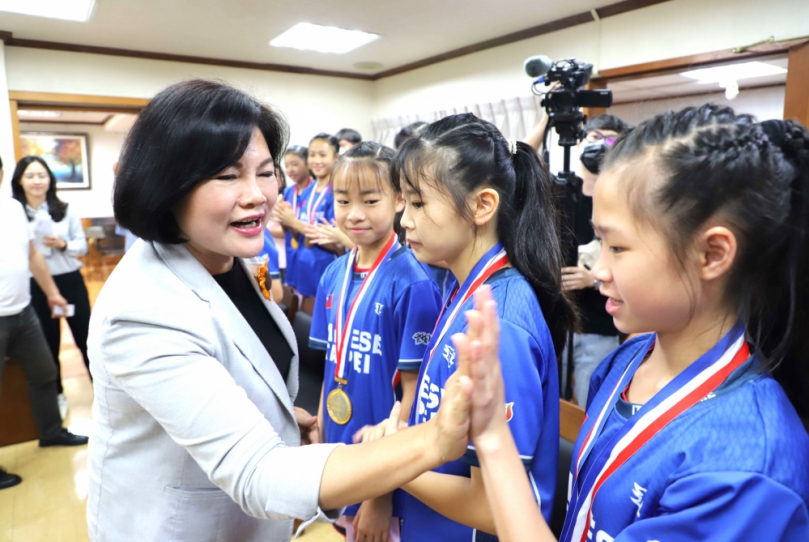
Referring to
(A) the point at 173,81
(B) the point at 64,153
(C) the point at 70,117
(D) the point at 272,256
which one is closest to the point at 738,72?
(D) the point at 272,256

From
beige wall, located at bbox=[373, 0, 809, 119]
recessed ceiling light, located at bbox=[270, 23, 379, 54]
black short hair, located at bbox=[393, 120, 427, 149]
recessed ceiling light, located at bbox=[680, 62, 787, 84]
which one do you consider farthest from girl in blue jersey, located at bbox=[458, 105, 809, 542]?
recessed ceiling light, located at bbox=[680, 62, 787, 84]

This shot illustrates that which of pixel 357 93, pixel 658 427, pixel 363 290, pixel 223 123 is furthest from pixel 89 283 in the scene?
pixel 658 427

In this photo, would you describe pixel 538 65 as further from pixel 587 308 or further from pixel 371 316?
pixel 371 316

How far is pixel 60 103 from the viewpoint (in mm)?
A: 5023

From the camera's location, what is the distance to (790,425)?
2.02 feet

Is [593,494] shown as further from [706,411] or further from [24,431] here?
[24,431]

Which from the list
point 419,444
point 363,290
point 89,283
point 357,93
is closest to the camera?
point 419,444

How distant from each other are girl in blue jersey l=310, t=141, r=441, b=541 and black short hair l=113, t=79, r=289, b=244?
29.1 inches

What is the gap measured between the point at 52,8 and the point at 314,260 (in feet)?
9.53

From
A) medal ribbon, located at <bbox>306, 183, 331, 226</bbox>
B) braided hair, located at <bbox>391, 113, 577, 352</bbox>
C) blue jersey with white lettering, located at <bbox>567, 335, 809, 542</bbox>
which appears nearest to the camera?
blue jersey with white lettering, located at <bbox>567, 335, 809, 542</bbox>

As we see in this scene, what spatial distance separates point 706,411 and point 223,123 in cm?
85

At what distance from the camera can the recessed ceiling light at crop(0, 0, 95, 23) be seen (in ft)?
12.7

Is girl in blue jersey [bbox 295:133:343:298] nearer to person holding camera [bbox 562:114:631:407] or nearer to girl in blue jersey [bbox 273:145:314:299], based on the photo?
girl in blue jersey [bbox 273:145:314:299]

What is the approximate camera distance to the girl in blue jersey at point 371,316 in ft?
4.77
